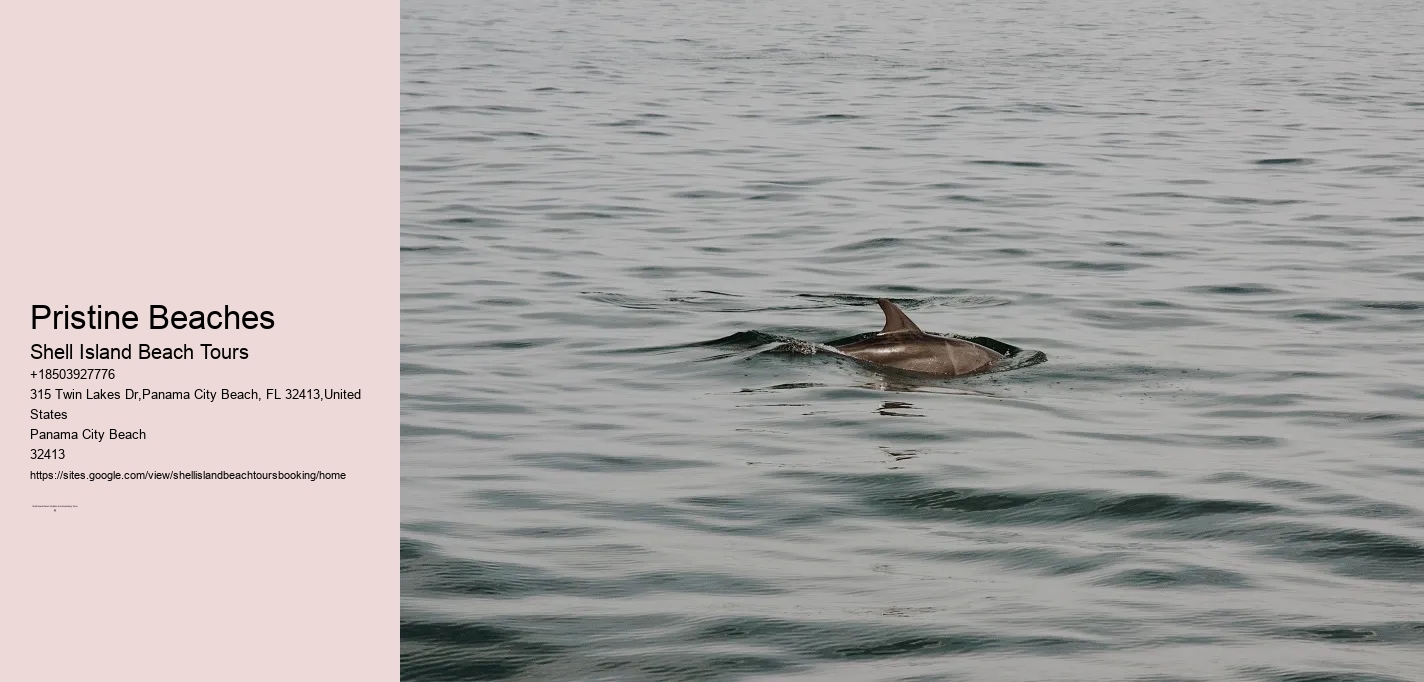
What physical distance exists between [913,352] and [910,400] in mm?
849

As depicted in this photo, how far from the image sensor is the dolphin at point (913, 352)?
11.8m

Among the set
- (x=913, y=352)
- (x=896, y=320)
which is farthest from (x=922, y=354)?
(x=896, y=320)

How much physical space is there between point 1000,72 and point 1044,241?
19.1 meters

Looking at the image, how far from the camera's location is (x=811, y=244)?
17641mm

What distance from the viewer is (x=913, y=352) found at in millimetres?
11875

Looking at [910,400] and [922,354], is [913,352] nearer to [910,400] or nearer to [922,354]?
[922,354]

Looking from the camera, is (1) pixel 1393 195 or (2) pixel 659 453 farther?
(1) pixel 1393 195

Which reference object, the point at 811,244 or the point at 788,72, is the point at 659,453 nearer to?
the point at 811,244

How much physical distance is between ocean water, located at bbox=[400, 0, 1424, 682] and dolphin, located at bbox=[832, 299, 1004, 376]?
0.63 ft

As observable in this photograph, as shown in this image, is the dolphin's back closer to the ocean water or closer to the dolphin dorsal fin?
the dolphin dorsal fin

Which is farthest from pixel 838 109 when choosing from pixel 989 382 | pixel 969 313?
pixel 989 382

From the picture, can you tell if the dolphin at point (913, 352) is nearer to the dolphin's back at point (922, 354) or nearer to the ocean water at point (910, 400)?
the dolphin's back at point (922, 354)

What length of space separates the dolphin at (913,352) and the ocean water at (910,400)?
0.19m

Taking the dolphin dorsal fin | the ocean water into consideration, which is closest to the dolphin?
the dolphin dorsal fin
